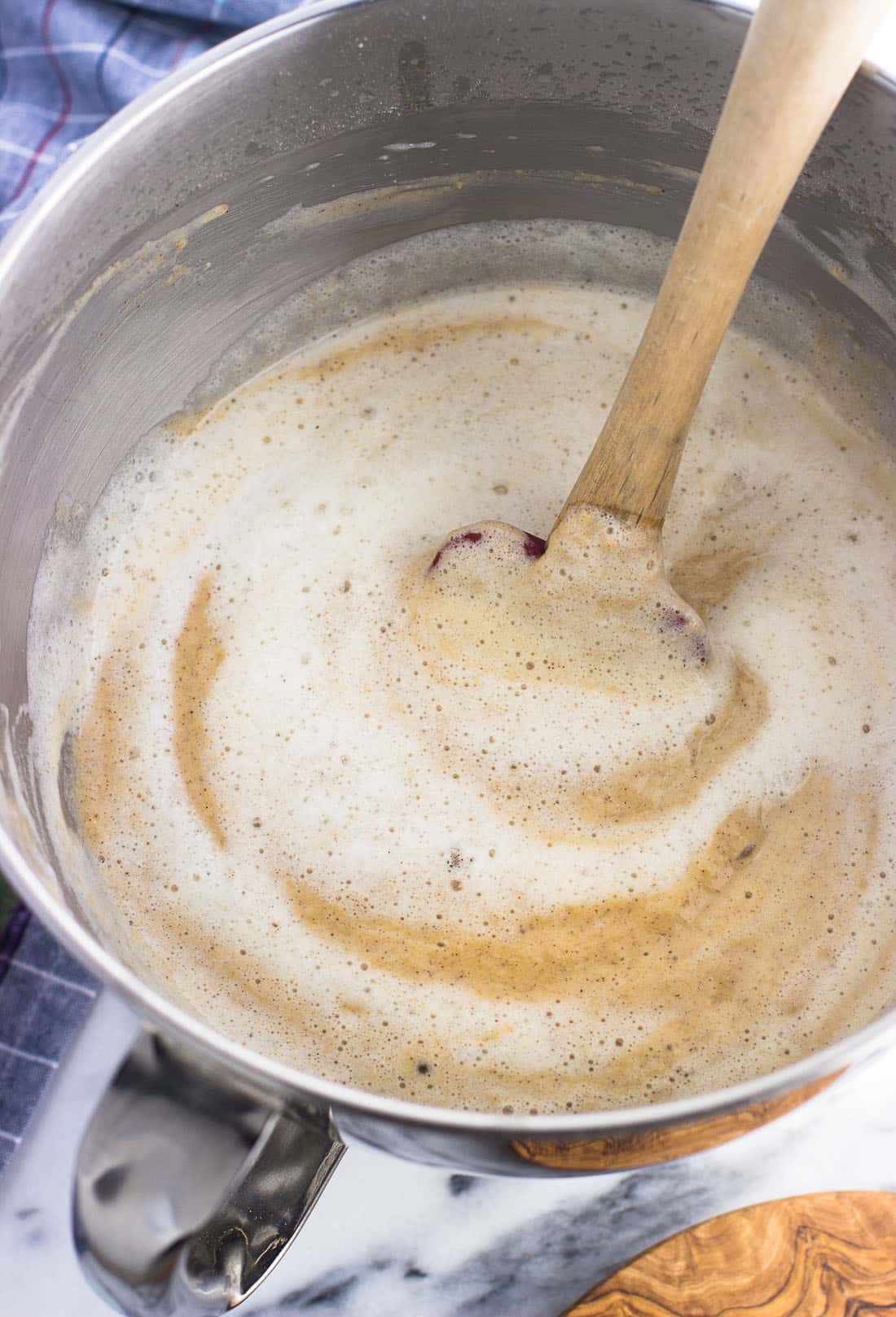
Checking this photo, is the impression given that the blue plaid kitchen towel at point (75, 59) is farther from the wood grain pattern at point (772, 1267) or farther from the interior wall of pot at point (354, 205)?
the wood grain pattern at point (772, 1267)

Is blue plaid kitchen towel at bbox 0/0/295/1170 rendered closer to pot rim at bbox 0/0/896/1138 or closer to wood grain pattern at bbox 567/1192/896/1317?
pot rim at bbox 0/0/896/1138

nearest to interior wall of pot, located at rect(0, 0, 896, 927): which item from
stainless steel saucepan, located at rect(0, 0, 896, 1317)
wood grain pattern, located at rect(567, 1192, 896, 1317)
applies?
stainless steel saucepan, located at rect(0, 0, 896, 1317)

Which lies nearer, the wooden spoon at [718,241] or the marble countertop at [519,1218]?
the wooden spoon at [718,241]

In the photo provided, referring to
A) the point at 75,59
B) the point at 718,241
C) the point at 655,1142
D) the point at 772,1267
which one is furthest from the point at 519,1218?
the point at 75,59

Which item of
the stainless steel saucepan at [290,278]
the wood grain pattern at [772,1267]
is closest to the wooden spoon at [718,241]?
the stainless steel saucepan at [290,278]

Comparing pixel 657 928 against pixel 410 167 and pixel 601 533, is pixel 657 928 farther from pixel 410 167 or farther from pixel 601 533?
pixel 410 167

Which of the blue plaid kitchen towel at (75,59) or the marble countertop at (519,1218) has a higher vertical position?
the blue plaid kitchen towel at (75,59)

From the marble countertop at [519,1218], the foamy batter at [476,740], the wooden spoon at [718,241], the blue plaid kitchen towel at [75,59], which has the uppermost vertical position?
the blue plaid kitchen towel at [75,59]
